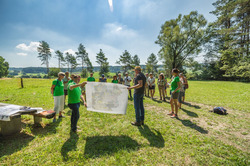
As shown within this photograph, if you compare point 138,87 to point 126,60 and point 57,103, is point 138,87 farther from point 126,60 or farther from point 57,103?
point 126,60

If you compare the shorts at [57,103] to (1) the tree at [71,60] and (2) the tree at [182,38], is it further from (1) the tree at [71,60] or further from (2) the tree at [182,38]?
(1) the tree at [71,60]

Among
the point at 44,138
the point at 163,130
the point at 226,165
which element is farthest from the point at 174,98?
the point at 44,138

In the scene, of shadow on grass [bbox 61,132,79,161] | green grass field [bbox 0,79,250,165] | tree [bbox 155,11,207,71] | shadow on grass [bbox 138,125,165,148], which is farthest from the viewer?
tree [bbox 155,11,207,71]

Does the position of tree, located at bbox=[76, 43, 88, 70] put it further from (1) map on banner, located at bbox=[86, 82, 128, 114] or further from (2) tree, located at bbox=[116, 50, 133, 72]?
(1) map on banner, located at bbox=[86, 82, 128, 114]

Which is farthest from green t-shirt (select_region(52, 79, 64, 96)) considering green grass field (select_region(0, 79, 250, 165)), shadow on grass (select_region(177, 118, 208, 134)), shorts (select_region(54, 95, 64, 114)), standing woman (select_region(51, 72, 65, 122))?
shadow on grass (select_region(177, 118, 208, 134))

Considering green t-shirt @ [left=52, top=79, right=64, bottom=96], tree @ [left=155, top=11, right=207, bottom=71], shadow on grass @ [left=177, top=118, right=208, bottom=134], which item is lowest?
shadow on grass @ [left=177, top=118, right=208, bottom=134]

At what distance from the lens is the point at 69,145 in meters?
3.33

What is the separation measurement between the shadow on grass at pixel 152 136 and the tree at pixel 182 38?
102ft

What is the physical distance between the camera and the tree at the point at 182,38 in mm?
27906

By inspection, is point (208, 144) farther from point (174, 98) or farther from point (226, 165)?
point (174, 98)

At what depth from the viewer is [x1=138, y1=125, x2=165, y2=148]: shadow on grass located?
346 centimetres

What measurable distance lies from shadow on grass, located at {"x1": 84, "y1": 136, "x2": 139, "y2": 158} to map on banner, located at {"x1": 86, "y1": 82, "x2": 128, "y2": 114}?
98 centimetres

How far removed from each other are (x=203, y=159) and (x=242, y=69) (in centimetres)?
2905

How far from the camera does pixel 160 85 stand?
9.14 metres
